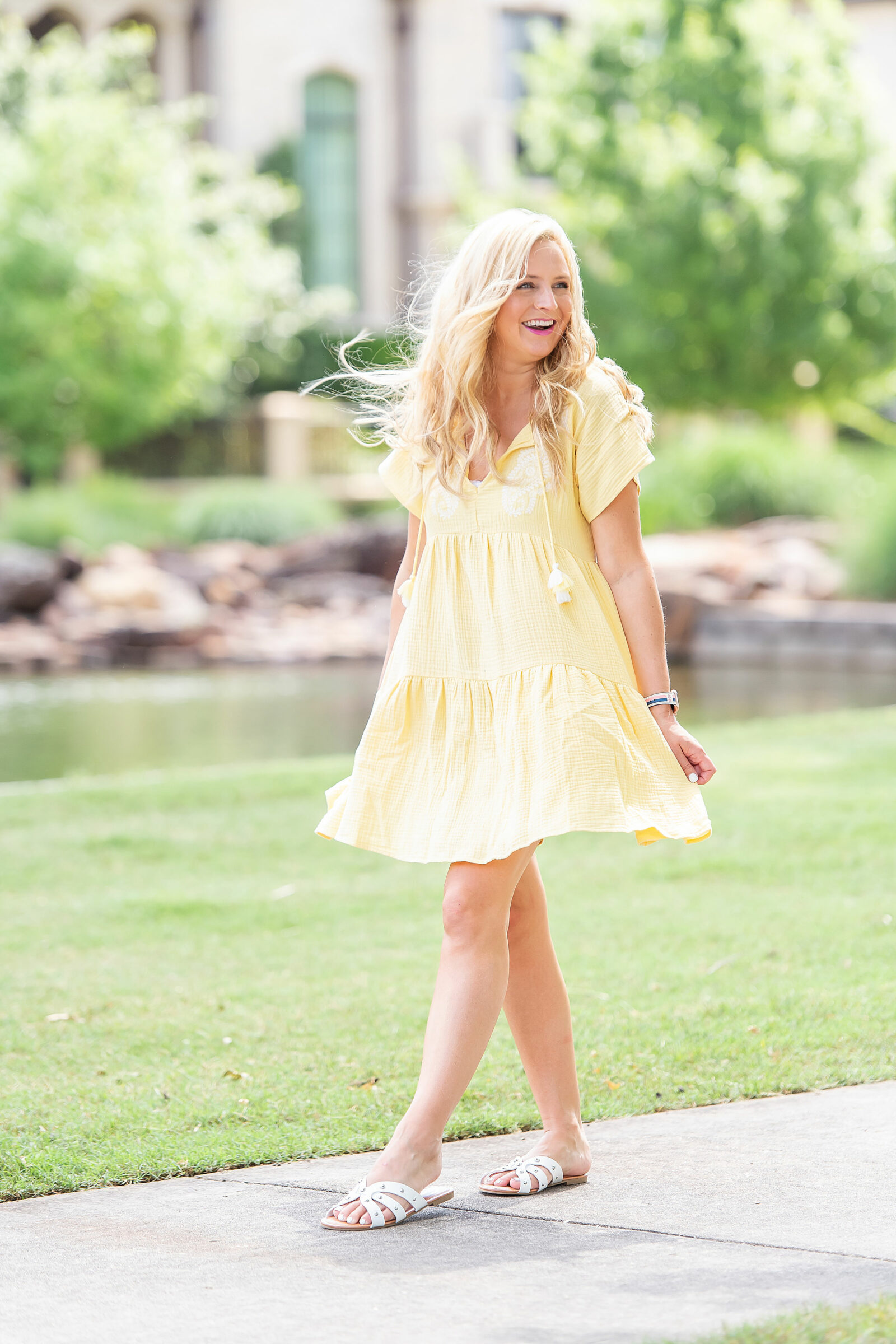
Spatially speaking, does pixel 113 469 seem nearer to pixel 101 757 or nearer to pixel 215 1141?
pixel 101 757

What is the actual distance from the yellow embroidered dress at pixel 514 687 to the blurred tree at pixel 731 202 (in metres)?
19.8

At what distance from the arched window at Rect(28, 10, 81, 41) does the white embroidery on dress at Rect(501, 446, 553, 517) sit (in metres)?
31.3

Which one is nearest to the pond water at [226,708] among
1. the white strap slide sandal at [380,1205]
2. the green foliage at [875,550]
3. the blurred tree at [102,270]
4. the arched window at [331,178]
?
the green foliage at [875,550]

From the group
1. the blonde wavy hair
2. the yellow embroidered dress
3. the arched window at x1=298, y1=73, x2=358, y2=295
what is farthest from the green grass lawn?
the arched window at x1=298, y1=73, x2=358, y2=295

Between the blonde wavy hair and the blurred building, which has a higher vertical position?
the blurred building

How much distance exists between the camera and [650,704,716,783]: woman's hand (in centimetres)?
313

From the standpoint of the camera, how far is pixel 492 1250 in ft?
9.07

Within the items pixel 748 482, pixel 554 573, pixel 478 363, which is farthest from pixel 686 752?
pixel 748 482

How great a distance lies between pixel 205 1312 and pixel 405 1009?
6.61 ft

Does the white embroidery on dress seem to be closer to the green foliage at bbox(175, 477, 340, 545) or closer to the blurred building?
the green foliage at bbox(175, 477, 340, 545)

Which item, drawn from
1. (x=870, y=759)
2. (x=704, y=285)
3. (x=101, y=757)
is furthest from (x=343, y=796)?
(x=704, y=285)

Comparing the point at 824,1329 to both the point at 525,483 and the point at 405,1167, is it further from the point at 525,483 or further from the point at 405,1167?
the point at 525,483

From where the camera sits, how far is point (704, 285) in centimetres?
2258

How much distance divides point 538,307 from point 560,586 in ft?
1.73
